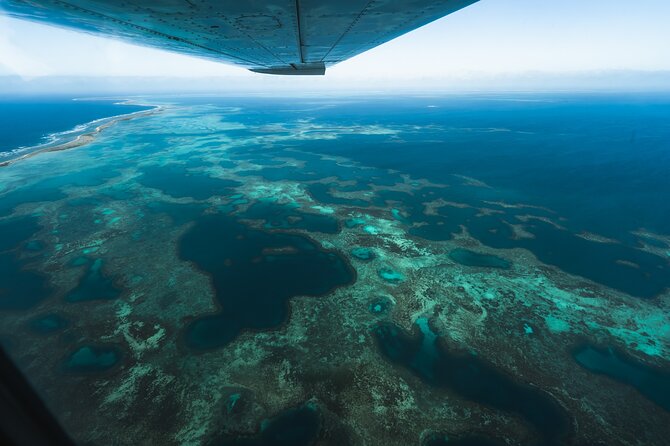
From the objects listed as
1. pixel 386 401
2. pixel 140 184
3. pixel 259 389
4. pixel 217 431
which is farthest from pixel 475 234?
pixel 140 184

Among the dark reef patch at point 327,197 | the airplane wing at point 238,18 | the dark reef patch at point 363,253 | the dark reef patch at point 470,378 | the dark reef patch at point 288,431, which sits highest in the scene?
the airplane wing at point 238,18

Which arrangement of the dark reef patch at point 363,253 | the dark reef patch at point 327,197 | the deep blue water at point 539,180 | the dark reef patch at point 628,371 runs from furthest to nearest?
the dark reef patch at point 327,197
the deep blue water at point 539,180
the dark reef patch at point 363,253
the dark reef patch at point 628,371

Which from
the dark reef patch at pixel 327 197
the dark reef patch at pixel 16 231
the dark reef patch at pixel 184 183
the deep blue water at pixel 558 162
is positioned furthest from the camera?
the dark reef patch at pixel 184 183

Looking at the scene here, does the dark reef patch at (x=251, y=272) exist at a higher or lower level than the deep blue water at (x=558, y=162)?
lower

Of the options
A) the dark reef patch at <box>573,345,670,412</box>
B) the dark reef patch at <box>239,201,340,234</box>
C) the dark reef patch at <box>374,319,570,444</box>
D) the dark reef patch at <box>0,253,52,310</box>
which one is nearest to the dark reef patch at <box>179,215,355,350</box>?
the dark reef patch at <box>239,201,340,234</box>

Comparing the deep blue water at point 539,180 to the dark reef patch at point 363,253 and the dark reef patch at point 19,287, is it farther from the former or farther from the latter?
the dark reef patch at point 19,287

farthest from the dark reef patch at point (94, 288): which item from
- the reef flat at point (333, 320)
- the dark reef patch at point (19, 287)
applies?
the dark reef patch at point (19, 287)

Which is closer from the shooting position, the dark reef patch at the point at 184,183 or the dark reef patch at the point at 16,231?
the dark reef patch at the point at 16,231
